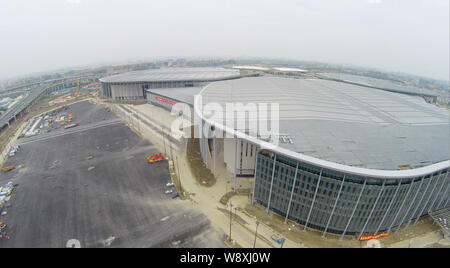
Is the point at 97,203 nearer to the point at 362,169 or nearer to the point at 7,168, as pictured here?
the point at 7,168

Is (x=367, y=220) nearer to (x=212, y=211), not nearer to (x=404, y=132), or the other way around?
(x=404, y=132)

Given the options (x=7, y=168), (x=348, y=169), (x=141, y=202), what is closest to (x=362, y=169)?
(x=348, y=169)

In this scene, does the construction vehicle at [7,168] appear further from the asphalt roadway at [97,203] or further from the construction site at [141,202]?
the asphalt roadway at [97,203]

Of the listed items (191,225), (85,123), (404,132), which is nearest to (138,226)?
(191,225)

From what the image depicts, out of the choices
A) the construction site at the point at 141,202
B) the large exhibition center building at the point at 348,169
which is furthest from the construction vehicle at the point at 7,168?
the large exhibition center building at the point at 348,169

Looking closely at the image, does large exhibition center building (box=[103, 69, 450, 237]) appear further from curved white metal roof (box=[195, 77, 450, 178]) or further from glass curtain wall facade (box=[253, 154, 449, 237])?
curved white metal roof (box=[195, 77, 450, 178])

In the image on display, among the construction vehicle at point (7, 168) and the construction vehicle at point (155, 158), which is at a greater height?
the construction vehicle at point (155, 158)

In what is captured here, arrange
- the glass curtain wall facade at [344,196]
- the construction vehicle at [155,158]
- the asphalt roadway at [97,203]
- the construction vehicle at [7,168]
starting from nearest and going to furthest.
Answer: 1. the glass curtain wall facade at [344,196]
2. the asphalt roadway at [97,203]
3. the construction vehicle at [7,168]
4. the construction vehicle at [155,158]
